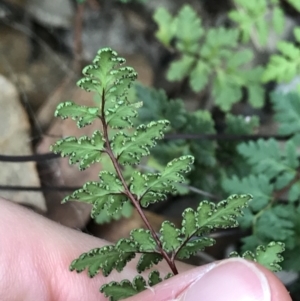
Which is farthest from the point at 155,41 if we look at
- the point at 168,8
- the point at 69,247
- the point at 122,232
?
the point at 69,247

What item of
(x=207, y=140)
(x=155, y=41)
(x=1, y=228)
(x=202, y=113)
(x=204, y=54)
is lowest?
(x=1, y=228)

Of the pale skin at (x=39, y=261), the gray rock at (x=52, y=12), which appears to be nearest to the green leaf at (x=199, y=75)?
the gray rock at (x=52, y=12)

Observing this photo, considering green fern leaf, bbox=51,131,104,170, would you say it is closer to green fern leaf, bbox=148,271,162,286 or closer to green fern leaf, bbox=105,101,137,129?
green fern leaf, bbox=105,101,137,129

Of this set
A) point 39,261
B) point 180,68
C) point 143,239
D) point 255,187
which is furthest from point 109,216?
point 143,239

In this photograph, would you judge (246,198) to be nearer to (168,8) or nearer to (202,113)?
(202,113)

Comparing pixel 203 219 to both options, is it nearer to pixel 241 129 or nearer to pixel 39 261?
pixel 39 261

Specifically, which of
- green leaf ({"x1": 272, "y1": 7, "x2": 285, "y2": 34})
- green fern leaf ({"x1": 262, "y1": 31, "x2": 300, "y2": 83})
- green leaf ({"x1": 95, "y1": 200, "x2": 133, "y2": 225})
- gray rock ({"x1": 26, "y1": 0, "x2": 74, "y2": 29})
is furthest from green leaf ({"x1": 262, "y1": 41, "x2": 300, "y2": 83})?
gray rock ({"x1": 26, "y1": 0, "x2": 74, "y2": 29})

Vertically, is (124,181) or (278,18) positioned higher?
(278,18)
